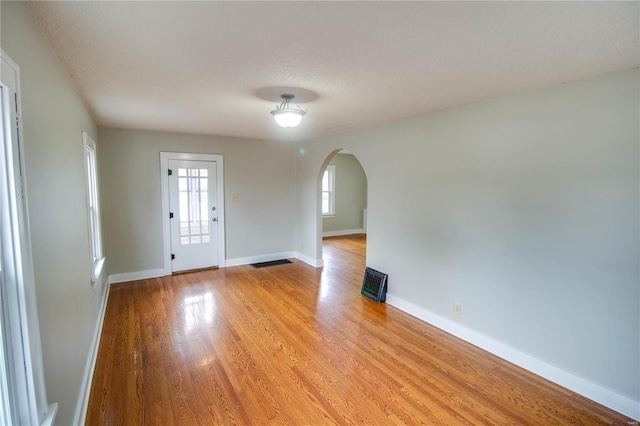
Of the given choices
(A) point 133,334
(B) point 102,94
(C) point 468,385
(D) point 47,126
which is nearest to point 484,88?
(C) point 468,385

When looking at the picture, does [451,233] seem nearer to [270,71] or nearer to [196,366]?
[270,71]

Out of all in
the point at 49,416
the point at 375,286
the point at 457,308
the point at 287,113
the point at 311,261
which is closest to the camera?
the point at 49,416

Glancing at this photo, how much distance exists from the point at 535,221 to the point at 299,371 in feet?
7.67

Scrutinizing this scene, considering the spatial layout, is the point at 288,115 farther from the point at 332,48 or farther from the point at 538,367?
the point at 538,367

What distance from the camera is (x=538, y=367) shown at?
2627 millimetres

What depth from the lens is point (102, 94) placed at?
2820mm

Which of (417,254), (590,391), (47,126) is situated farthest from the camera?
(417,254)

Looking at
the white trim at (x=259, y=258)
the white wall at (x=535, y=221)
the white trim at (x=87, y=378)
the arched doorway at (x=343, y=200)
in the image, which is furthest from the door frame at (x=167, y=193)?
the arched doorway at (x=343, y=200)

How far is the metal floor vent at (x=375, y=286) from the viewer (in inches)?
161

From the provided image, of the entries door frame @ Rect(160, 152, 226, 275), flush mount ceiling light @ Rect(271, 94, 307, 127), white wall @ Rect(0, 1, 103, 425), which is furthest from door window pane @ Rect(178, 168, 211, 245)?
flush mount ceiling light @ Rect(271, 94, 307, 127)

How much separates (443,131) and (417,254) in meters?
1.40

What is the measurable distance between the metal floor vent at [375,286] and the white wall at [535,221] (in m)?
0.26

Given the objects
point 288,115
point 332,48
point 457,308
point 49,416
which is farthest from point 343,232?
point 49,416

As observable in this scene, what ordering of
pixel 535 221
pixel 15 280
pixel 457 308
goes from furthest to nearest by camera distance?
pixel 457 308
pixel 535 221
pixel 15 280
